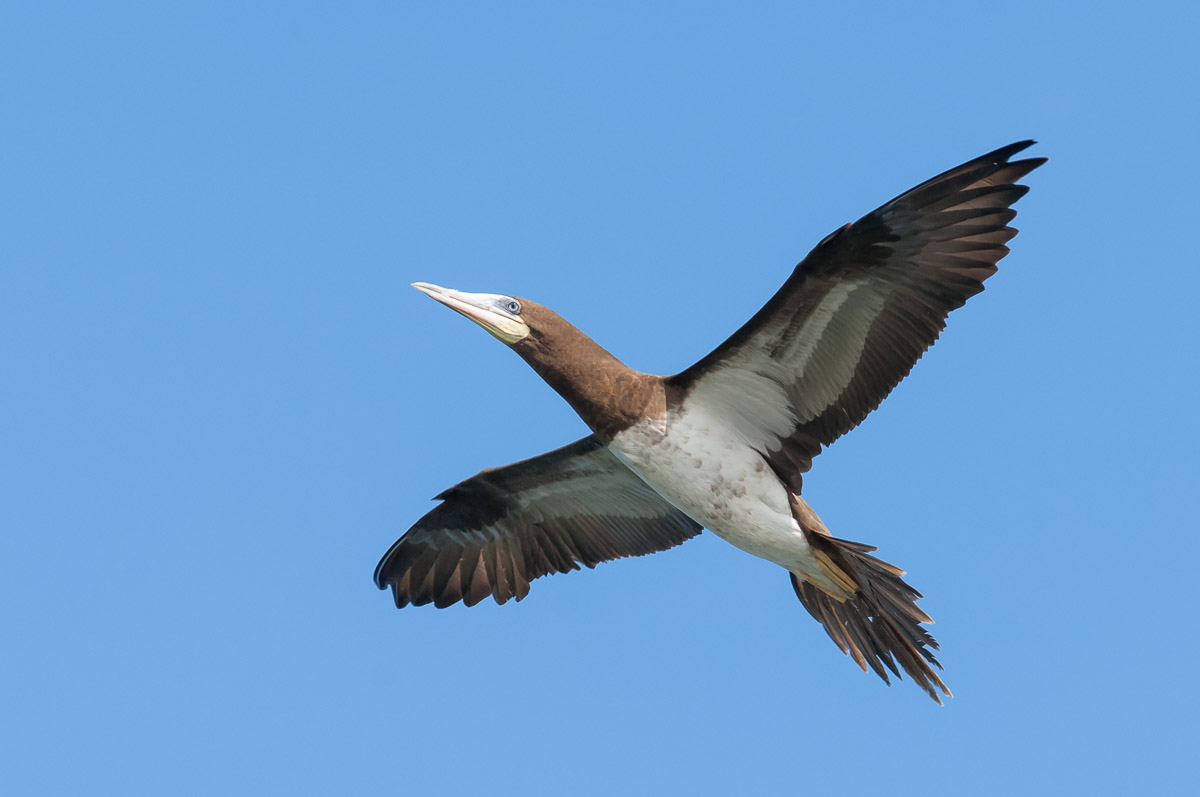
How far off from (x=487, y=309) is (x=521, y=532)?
2.55 m

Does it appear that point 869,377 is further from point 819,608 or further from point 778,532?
point 819,608

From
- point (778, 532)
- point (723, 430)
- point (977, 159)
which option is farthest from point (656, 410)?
point (977, 159)

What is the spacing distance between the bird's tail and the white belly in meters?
0.18

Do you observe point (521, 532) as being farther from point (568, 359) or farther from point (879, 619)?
point (879, 619)

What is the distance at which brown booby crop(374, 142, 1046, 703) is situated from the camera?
8.54 m

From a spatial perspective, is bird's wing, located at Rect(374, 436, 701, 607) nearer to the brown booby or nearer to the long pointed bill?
the brown booby

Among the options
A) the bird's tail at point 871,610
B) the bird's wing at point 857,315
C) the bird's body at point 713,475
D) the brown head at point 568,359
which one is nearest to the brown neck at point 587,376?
the brown head at point 568,359

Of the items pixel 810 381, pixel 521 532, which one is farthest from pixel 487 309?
pixel 521 532

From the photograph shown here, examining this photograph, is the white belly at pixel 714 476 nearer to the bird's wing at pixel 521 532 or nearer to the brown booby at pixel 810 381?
the brown booby at pixel 810 381

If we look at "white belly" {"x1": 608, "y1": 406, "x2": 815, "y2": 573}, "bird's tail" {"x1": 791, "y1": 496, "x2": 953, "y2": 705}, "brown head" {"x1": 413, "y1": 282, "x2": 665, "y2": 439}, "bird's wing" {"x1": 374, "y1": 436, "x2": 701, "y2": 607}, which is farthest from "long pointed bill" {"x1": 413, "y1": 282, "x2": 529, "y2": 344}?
"bird's tail" {"x1": 791, "y1": 496, "x2": 953, "y2": 705}

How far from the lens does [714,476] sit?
934 centimetres

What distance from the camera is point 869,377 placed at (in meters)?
9.23

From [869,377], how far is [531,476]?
2.83m

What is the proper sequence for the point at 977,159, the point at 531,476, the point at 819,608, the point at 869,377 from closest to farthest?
the point at 977,159 < the point at 869,377 < the point at 819,608 < the point at 531,476
